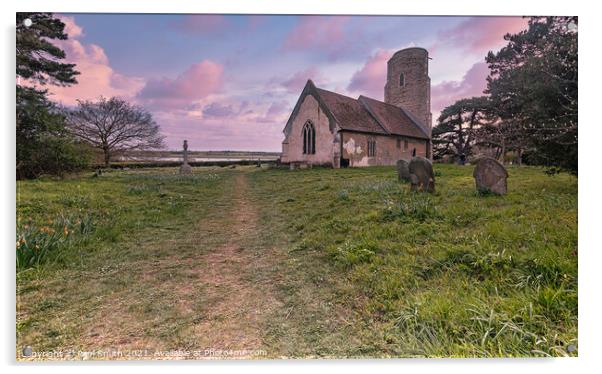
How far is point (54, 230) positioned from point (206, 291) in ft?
6.83

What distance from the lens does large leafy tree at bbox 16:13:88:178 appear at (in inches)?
112

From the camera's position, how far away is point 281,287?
245cm

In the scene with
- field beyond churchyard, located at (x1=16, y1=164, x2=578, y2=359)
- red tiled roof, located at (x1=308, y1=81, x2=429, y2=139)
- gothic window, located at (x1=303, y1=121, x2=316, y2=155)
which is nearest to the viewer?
field beyond churchyard, located at (x1=16, y1=164, x2=578, y2=359)

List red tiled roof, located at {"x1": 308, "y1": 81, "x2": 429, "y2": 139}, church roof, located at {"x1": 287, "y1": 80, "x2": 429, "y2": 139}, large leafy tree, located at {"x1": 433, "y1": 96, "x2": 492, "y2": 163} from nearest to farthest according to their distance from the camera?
1. large leafy tree, located at {"x1": 433, "y1": 96, "x2": 492, "y2": 163}
2. church roof, located at {"x1": 287, "y1": 80, "x2": 429, "y2": 139}
3. red tiled roof, located at {"x1": 308, "y1": 81, "x2": 429, "y2": 139}

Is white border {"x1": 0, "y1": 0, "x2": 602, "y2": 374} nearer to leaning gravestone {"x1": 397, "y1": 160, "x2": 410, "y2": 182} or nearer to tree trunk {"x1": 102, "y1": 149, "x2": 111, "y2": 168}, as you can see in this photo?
tree trunk {"x1": 102, "y1": 149, "x2": 111, "y2": 168}

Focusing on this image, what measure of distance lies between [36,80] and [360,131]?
12.2m

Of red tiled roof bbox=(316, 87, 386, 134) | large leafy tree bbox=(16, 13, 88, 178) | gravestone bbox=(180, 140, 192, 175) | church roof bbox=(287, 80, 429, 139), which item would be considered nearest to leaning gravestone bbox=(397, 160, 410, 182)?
church roof bbox=(287, 80, 429, 139)

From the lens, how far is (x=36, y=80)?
2891 mm

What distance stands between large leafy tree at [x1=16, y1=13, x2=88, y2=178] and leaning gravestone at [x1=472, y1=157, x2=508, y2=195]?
588 cm

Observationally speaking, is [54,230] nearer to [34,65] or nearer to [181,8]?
[34,65]

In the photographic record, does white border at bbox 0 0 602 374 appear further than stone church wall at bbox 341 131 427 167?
No

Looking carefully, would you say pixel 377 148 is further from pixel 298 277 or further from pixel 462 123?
pixel 298 277
